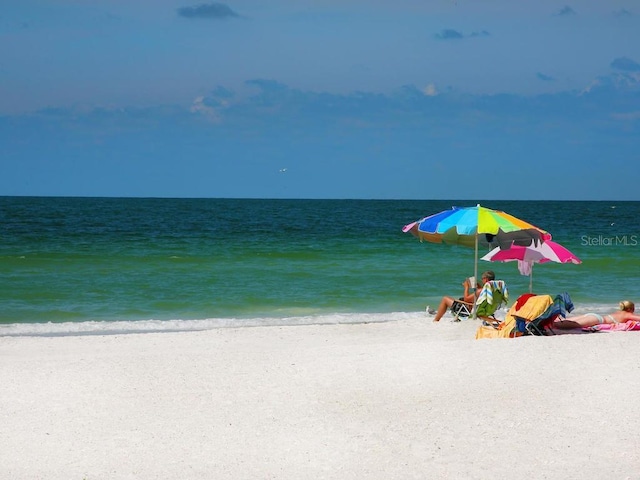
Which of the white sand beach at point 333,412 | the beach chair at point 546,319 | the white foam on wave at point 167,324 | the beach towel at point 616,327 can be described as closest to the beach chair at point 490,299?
the beach chair at point 546,319

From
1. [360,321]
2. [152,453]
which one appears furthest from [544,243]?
[152,453]

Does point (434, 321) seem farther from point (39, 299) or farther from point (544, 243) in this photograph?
point (39, 299)

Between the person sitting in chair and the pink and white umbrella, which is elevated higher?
the pink and white umbrella

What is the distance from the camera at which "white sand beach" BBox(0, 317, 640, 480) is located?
589 cm

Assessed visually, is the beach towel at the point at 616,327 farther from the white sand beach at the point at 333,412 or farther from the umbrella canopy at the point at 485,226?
the umbrella canopy at the point at 485,226

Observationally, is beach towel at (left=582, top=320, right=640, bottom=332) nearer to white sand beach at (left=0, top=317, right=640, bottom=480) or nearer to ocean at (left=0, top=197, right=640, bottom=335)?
white sand beach at (left=0, top=317, right=640, bottom=480)

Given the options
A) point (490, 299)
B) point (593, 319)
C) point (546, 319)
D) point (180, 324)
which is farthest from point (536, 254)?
point (180, 324)

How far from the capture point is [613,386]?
25.0 feet

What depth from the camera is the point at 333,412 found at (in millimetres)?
6961

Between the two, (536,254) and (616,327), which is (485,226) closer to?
(536,254)

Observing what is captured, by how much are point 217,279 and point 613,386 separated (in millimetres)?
13968

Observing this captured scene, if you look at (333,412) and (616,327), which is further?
(616,327)

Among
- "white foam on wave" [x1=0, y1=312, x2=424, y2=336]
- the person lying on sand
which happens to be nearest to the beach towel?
the person lying on sand

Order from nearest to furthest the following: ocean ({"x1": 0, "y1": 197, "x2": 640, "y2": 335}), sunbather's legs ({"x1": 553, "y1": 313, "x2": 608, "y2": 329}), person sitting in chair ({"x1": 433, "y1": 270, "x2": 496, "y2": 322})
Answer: sunbather's legs ({"x1": 553, "y1": 313, "x2": 608, "y2": 329})
person sitting in chair ({"x1": 433, "y1": 270, "x2": 496, "y2": 322})
ocean ({"x1": 0, "y1": 197, "x2": 640, "y2": 335})
